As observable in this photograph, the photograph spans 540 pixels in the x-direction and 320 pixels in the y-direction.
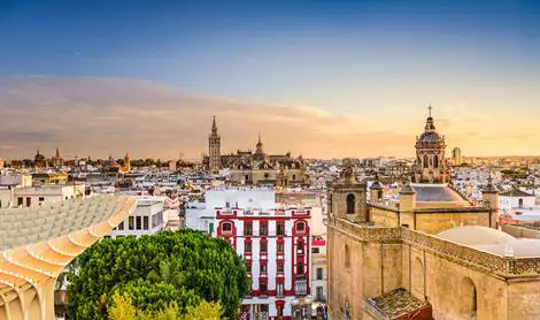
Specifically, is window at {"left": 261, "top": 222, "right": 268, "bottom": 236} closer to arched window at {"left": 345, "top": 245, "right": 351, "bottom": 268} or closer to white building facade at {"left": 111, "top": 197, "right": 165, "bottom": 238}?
white building facade at {"left": 111, "top": 197, "right": 165, "bottom": 238}

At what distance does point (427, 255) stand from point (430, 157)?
11.2 metres

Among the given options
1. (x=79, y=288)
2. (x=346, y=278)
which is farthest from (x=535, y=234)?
(x=79, y=288)

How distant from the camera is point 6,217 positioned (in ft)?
102

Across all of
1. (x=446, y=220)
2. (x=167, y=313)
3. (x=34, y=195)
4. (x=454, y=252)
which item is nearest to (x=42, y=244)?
(x=167, y=313)

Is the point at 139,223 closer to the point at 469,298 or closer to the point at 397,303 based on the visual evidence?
the point at 397,303

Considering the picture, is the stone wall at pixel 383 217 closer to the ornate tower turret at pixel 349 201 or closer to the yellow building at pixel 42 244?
the ornate tower turret at pixel 349 201

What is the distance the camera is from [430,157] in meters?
38.6

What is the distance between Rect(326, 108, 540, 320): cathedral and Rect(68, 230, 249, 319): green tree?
24.3ft

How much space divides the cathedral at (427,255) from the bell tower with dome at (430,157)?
0.21 ft

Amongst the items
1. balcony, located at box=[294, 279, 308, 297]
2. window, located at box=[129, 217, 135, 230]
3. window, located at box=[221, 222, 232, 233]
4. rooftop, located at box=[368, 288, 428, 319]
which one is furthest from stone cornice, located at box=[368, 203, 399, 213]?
window, located at box=[129, 217, 135, 230]

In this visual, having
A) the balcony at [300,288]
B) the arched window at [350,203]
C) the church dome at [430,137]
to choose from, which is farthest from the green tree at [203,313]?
the balcony at [300,288]

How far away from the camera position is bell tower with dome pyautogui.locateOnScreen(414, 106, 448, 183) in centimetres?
3809

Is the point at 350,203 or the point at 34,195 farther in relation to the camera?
the point at 34,195

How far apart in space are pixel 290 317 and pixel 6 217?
897 inches
